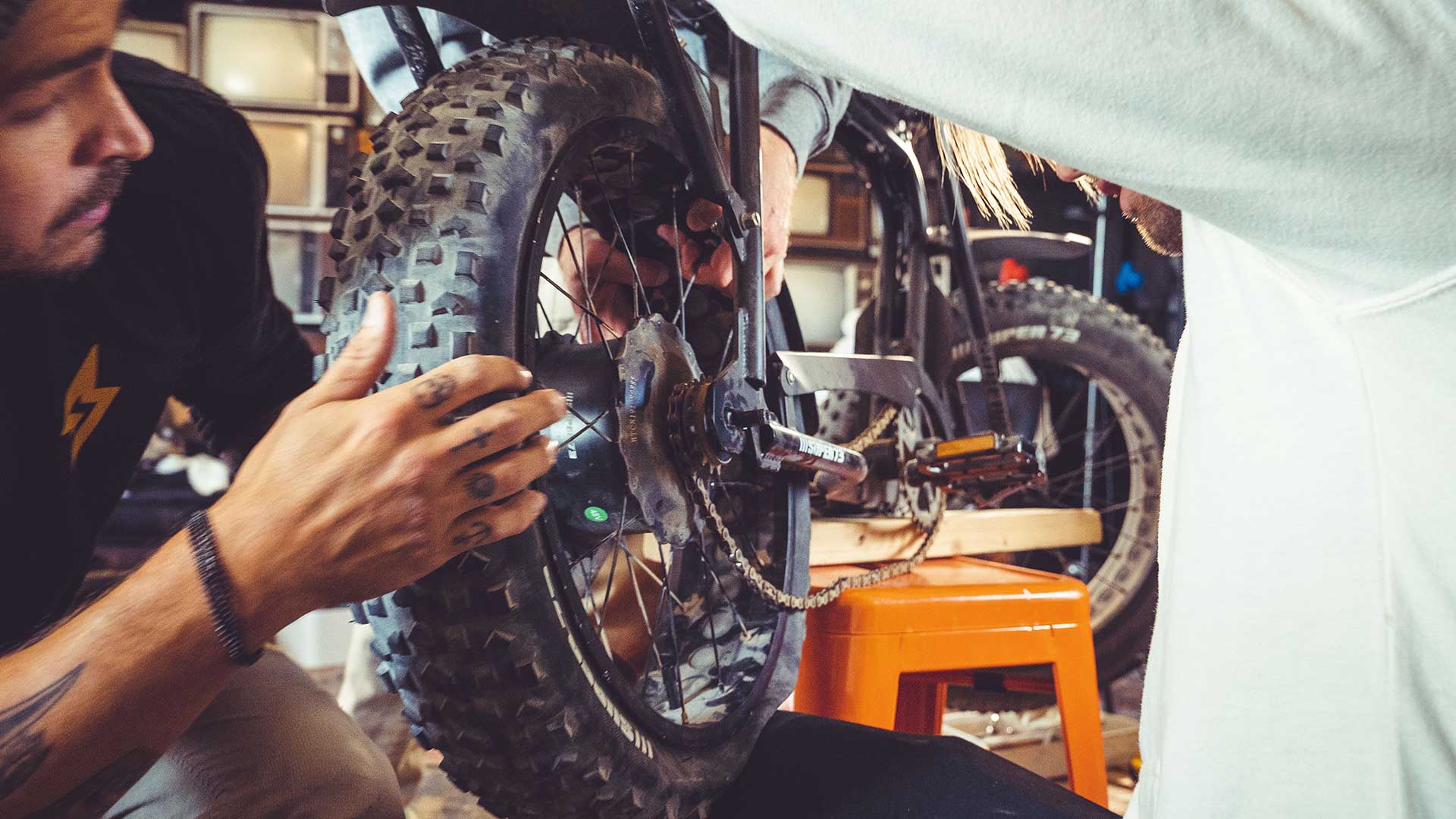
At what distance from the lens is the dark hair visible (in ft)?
1.30

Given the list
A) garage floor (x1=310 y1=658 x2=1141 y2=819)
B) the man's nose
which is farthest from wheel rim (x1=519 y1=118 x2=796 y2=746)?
garage floor (x1=310 y1=658 x2=1141 y2=819)

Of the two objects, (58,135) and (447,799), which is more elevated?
(58,135)

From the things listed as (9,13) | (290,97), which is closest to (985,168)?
(9,13)

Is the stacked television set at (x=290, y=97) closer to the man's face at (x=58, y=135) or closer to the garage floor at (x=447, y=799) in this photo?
the garage floor at (x=447, y=799)

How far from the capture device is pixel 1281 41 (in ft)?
1.05

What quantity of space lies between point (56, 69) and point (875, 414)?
96cm

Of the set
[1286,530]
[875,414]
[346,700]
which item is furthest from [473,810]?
[1286,530]

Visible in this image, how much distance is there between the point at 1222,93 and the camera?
33 centimetres

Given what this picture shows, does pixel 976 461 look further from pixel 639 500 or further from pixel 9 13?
pixel 9 13

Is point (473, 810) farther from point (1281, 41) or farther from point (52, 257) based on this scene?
point (1281, 41)

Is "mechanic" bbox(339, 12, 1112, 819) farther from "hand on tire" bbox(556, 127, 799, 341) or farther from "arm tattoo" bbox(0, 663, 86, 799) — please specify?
"arm tattoo" bbox(0, 663, 86, 799)

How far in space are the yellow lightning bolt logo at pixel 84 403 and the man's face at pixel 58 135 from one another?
0.10 metres

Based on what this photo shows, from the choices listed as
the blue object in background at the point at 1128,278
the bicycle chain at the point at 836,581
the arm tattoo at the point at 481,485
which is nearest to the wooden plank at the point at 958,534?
the bicycle chain at the point at 836,581

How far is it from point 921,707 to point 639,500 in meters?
0.69
